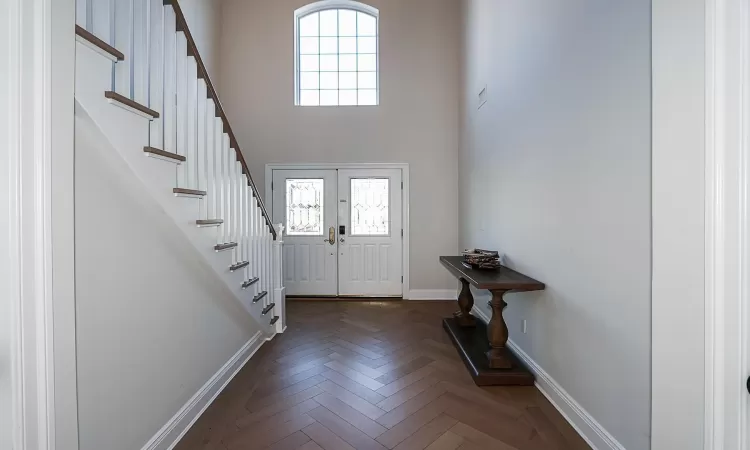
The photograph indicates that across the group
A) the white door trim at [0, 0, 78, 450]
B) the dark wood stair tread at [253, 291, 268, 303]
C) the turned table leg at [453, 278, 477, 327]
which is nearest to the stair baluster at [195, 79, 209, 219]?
the white door trim at [0, 0, 78, 450]

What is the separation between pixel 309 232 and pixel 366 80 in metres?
2.55

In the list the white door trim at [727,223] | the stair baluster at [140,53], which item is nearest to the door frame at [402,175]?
the stair baluster at [140,53]

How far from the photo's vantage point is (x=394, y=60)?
507 centimetres

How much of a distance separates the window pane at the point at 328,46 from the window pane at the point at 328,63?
0.08 metres

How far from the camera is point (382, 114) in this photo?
16.7ft

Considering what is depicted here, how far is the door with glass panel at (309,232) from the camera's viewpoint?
5148 millimetres

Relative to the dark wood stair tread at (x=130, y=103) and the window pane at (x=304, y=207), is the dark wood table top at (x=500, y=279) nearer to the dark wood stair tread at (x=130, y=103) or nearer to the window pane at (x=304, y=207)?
the dark wood stair tread at (x=130, y=103)

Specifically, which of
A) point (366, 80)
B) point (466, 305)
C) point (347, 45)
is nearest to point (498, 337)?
point (466, 305)

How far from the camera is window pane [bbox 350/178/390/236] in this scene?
5172 mm

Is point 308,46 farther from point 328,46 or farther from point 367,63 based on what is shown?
point 367,63

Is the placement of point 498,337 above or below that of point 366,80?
below

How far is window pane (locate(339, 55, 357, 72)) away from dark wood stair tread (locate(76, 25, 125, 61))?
14.2 feet

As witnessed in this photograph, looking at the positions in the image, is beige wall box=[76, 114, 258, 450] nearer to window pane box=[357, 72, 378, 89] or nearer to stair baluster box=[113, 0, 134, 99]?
stair baluster box=[113, 0, 134, 99]

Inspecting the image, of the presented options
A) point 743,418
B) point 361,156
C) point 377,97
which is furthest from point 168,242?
point 377,97
